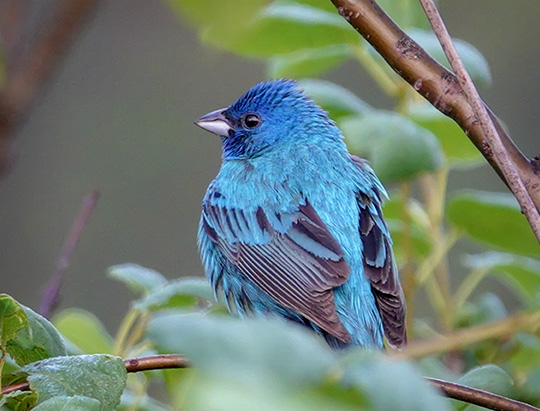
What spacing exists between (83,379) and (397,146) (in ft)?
3.67

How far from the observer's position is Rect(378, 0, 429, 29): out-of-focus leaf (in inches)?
93.5

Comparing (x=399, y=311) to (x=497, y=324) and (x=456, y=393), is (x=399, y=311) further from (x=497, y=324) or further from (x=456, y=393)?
(x=456, y=393)

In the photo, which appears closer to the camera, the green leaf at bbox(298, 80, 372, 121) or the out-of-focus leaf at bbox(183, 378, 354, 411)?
the out-of-focus leaf at bbox(183, 378, 354, 411)

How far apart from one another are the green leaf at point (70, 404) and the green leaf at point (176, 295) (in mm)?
659

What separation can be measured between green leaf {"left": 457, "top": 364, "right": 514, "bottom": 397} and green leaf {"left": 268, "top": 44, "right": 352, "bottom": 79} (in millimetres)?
1103

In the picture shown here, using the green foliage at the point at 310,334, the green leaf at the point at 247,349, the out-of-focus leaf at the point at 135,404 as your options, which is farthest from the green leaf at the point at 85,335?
the green leaf at the point at 247,349

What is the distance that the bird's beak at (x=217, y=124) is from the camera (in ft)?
11.4

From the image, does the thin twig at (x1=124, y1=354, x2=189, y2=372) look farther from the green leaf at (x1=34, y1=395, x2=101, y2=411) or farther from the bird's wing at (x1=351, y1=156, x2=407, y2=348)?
the bird's wing at (x1=351, y1=156, x2=407, y2=348)

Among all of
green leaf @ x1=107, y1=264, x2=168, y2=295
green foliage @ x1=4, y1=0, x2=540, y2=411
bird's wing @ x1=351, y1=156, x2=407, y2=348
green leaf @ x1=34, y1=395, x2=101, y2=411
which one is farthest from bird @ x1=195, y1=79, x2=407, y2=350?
green leaf @ x1=34, y1=395, x2=101, y2=411

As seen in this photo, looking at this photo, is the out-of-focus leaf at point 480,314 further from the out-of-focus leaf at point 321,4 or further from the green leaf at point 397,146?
the out-of-focus leaf at point 321,4

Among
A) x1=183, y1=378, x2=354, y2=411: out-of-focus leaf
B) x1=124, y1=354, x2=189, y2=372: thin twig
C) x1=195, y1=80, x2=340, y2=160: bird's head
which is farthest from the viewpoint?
x1=195, y1=80, x2=340, y2=160: bird's head

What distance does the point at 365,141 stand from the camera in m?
2.22

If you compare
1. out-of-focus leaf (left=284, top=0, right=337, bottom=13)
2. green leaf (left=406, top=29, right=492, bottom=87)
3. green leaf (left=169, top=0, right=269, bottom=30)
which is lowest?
green leaf (left=169, top=0, right=269, bottom=30)

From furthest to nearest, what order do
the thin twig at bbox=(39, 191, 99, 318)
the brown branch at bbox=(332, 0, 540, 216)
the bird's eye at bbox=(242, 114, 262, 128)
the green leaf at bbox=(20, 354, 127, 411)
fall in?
the bird's eye at bbox=(242, 114, 262, 128) → the thin twig at bbox=(39, 191, 99, 318) → the brown branch at bbox=(332, 0, 540, 216) → the green leaf at bbox=(20, 354, 127, 411)
